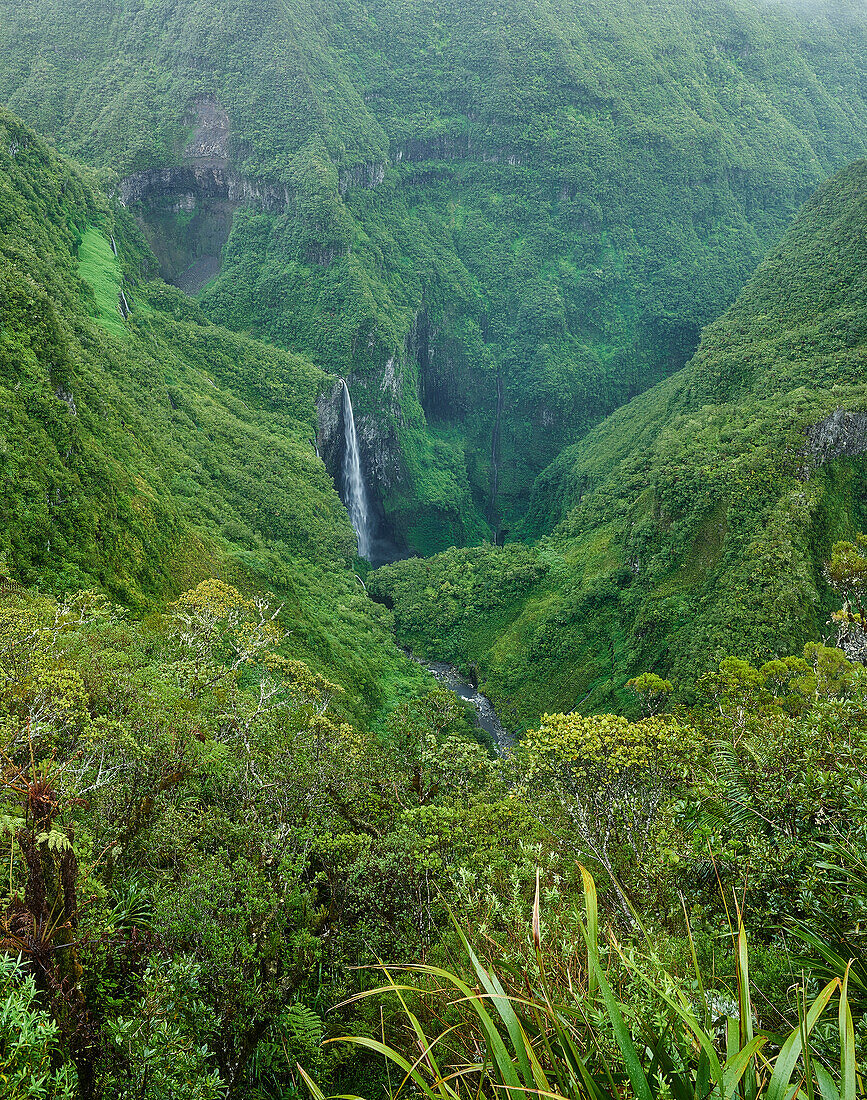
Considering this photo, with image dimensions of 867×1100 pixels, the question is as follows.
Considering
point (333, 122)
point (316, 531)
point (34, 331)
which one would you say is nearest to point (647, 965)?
point (34, 331)

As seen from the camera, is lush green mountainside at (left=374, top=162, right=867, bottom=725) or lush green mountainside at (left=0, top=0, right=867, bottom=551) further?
lush green mountainside at (left=0, top=0, right=867, bottom=551)

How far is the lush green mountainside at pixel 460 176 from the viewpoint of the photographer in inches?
3123

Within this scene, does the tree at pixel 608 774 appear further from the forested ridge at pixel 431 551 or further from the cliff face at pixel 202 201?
the cliff face at pixel 202 201

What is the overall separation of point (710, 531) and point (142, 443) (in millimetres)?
32422

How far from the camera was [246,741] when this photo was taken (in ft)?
43.6

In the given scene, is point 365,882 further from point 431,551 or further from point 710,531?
point 431,551

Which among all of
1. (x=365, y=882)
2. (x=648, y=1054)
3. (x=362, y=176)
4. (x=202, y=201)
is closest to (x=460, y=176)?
(x=362, y=176)

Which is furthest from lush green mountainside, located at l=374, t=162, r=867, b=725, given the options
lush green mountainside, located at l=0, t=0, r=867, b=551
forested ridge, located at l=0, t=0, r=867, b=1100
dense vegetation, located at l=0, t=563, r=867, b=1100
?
lush green mountainside, located at l=0, t=0, r=867, b=551

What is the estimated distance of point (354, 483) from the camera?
74375mm

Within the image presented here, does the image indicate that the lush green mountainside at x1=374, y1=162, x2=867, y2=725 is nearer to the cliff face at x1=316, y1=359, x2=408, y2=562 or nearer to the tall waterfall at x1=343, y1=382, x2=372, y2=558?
the tall waterfall at x1=343, y1=382, x2=372, y2=558

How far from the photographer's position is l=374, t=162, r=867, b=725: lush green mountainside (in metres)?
38.8

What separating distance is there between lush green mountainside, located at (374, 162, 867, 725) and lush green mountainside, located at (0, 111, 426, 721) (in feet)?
29.1

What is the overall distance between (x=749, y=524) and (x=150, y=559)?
3135cm

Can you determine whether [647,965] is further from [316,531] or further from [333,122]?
[333,122]
